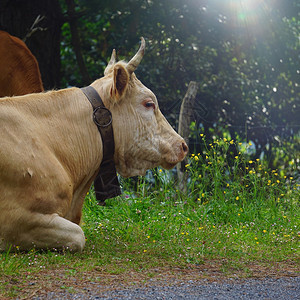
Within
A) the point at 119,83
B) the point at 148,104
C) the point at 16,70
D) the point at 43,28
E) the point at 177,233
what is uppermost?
the point at 119,83

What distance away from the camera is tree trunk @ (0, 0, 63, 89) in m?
9.91

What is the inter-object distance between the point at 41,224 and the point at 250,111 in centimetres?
755

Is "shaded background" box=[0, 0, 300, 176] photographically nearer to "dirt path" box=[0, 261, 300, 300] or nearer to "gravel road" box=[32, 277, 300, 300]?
"dirt path" box=[0, 261, 300, 300]

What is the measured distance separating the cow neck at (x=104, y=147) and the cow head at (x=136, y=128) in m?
0.05

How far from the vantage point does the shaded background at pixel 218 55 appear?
35.7ft

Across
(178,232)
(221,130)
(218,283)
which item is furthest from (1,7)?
(218,283)

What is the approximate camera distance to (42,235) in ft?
14.8

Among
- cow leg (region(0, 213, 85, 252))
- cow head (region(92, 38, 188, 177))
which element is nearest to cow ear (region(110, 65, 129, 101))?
cow head (region(92, 38, 188, 177))

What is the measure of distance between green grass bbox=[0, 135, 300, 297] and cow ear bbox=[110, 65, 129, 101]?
4.38 ft

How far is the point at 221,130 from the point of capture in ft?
36.8

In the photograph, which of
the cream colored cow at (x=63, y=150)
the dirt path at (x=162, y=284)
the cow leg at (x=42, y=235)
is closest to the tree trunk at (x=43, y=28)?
the cream colored cow at (x=63, y=150)

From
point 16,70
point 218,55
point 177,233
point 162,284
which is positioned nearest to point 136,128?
point 177,233

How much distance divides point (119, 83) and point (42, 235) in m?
1.45

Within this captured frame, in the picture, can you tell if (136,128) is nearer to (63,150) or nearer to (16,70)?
(63,150)
